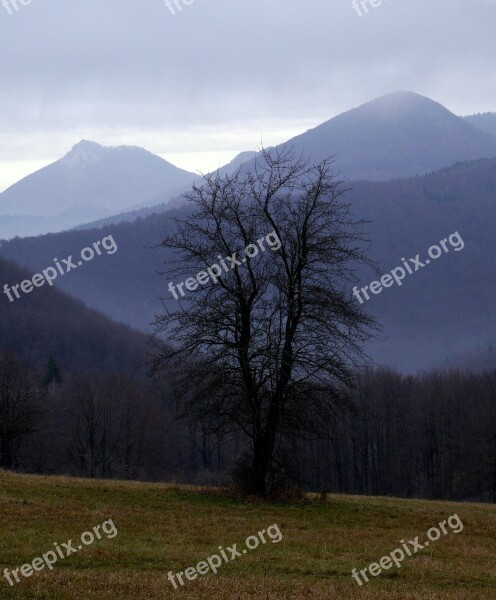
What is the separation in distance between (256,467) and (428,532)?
18.7 ft

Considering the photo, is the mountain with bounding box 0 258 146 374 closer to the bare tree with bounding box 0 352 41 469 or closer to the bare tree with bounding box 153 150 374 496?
the bare tree with bounding box 0 352 41 469

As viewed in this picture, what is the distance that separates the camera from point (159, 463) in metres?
87.9

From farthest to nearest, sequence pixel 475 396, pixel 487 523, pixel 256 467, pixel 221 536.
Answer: pixel 475 396 < pixel 256 467 < pixel 487 523 < pixel 221 536

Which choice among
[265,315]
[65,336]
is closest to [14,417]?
[265,315]

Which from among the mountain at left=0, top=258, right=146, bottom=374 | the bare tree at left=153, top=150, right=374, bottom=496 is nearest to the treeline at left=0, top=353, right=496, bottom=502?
the bare tree at left=153, top=150, right=374, bottom=496

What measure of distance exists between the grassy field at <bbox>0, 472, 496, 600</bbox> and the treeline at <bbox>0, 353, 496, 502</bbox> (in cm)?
4824

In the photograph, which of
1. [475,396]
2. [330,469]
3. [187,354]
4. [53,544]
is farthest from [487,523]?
[475,396]

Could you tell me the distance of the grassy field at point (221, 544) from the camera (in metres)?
11.4

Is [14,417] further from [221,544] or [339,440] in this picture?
[221,544]

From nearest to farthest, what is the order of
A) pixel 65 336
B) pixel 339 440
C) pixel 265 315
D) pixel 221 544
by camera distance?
pixel 221 544, pixel 265 315, pixel 339 440, pixel 65 336

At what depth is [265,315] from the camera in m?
22.0

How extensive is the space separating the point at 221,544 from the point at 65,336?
15630 centimetres

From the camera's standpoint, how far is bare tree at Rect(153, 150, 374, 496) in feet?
71.2

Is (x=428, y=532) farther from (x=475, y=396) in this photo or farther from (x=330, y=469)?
(x=475, y=396)
